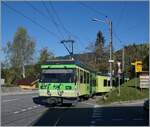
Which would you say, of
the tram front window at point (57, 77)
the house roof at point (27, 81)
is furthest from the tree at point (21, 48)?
the tram front window at point (57, 77)

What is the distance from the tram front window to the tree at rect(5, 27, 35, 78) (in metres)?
87.4

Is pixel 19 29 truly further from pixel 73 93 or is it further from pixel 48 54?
pixel 73 93

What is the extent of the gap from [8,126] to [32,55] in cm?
10153

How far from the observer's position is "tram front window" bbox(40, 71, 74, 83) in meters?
29.8

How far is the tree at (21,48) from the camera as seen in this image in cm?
11781

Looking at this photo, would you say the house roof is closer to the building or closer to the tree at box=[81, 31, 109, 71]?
the building

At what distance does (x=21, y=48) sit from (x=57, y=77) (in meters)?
88.8

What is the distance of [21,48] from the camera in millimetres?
117938

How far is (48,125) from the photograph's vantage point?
707 inches

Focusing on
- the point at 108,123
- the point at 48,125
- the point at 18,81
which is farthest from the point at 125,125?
the point at 18,81

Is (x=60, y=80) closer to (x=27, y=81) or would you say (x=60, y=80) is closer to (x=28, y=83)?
(x=28, y=83)

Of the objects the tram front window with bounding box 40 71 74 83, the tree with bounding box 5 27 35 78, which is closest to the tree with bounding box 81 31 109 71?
the tree with bounding box 5 27 35 78

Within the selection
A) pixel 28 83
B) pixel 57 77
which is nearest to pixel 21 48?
pixel 28 83

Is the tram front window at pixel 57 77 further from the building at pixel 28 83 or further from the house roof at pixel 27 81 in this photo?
the building at pixel 28 83
